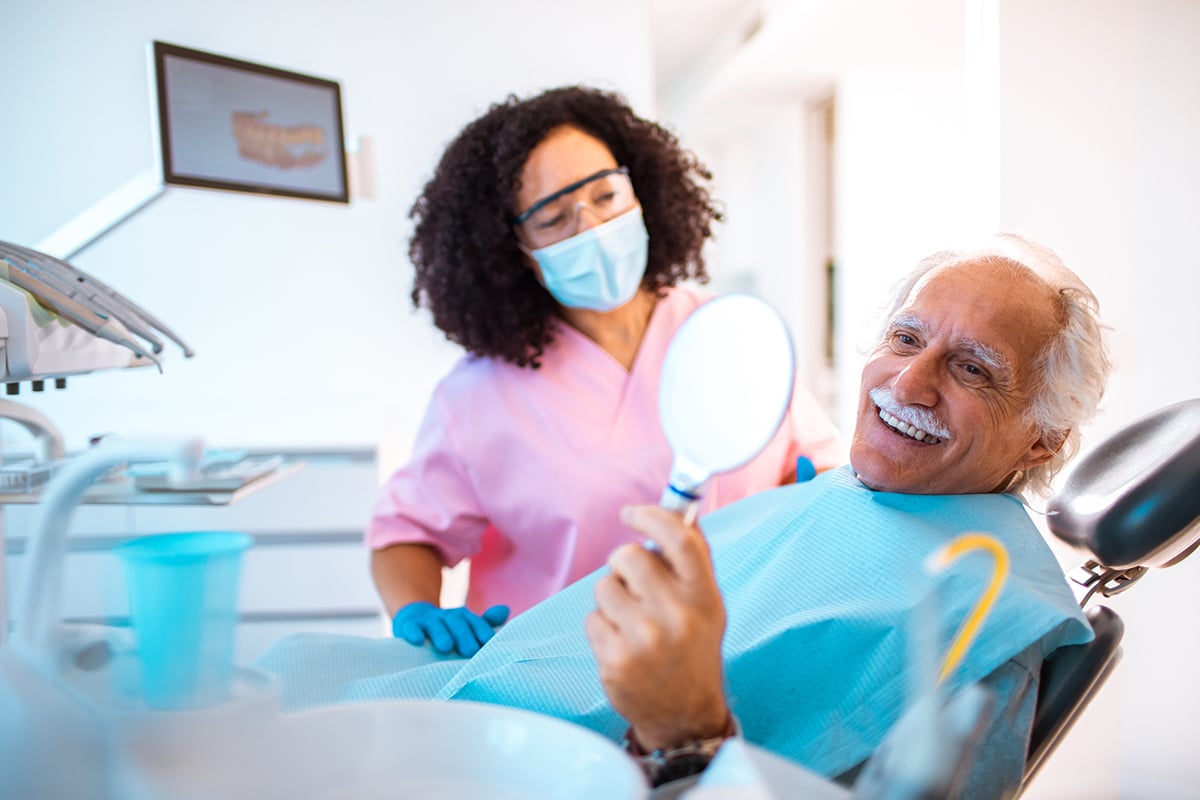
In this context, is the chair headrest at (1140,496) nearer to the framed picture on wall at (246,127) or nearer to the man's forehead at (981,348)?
the man's forehead at (981,348)

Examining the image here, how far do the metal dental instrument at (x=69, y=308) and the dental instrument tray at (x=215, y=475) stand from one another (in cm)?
25

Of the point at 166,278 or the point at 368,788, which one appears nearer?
the point at 368,788

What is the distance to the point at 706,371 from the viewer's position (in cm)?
84

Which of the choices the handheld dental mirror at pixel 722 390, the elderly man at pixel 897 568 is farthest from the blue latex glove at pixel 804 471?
the handheld dental mirror at pixel 722 390

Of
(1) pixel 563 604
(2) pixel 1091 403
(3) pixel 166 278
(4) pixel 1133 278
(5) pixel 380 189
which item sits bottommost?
(1) pixel 563 604

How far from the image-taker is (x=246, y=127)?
5.94 feet

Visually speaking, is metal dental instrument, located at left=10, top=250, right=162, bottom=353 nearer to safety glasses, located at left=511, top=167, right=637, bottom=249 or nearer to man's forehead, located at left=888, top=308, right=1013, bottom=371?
safety glasses, located at left=511, top=167, right=637, bottom=249

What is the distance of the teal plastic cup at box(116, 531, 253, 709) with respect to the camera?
1.92ft

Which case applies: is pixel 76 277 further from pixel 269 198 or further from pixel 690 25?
pixel 690 25

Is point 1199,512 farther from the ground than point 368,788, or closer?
farther from the ground

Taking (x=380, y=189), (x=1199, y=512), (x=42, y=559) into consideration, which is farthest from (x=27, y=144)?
(x=1199, y=512)

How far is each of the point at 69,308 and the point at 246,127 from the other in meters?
0.81

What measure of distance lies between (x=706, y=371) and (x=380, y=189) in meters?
3.11

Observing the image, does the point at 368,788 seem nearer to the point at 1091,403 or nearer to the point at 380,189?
the point at 1091,403
